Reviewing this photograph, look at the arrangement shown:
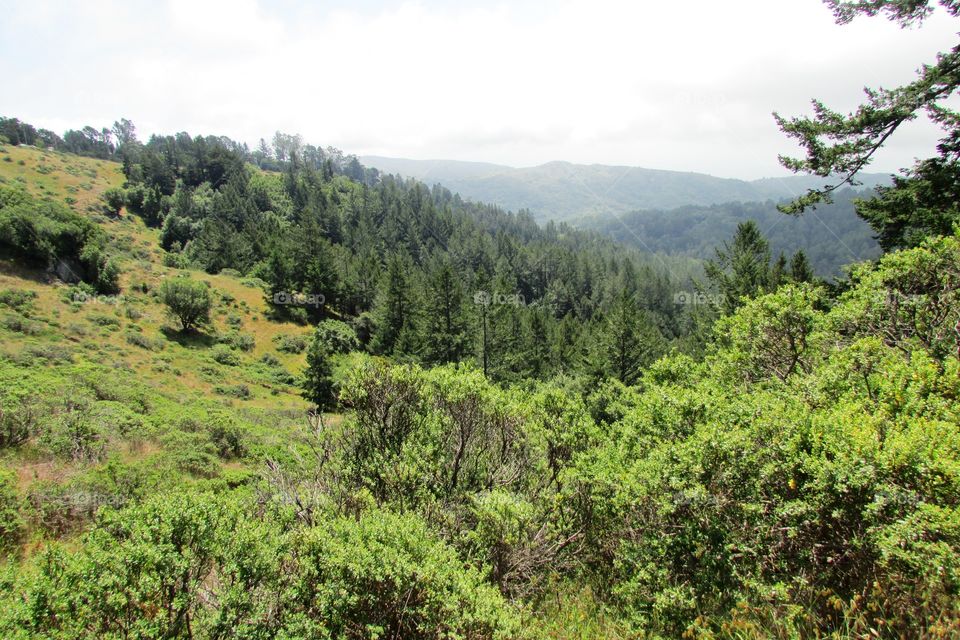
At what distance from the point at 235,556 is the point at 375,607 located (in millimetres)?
1801

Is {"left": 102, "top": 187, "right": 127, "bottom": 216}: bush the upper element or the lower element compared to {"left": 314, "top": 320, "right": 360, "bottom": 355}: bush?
upper

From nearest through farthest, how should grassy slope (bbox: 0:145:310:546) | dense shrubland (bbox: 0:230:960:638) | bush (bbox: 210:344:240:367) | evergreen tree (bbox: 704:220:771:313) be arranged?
dense shrubland (bbox: 0:230:960:638), grassy slope (bbox: 0:145:310:546), evergreen tree (bbox: 704:220:771:313), bush (bbox: 210:344:240:367)

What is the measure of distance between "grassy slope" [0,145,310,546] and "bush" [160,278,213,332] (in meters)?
1.75

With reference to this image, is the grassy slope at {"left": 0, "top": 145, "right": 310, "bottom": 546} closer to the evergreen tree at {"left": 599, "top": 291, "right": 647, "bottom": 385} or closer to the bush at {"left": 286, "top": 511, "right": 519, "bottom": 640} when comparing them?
the bush at {"left": 286, "top": 511, "right": 519, "bottom": 640}

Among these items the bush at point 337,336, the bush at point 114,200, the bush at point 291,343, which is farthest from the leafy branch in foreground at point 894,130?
the bush at point 114,200

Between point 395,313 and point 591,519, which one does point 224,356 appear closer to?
point 395,313

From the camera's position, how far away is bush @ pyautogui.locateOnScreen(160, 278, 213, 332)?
1978 inches

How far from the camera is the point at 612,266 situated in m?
126

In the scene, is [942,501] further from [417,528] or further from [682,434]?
[417,528]

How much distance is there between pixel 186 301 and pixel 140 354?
418 inches

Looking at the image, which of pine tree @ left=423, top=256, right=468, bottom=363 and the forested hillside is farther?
pine tree @ left=423, top=256, right=468, bottom=363

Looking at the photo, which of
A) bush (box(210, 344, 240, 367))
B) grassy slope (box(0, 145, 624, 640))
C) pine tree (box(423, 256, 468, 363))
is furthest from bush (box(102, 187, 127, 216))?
pine tree (box(423, 256, 468, 363))

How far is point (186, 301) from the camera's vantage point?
1988 inches

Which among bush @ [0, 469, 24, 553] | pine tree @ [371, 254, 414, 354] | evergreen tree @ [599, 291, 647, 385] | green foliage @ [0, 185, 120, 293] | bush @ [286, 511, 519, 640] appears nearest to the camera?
bush @ [286, 511, 519, 640]
